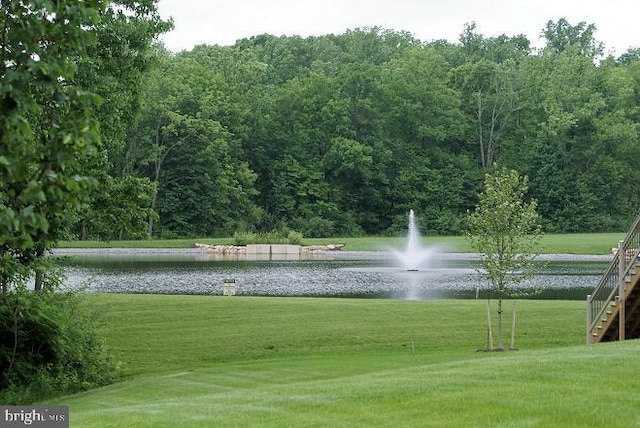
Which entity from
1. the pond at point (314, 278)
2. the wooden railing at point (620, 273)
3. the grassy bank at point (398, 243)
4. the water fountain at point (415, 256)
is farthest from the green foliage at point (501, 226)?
the grassy bank at point (398, 243)

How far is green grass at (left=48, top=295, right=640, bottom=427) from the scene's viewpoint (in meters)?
9.50

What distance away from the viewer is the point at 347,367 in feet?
58.4

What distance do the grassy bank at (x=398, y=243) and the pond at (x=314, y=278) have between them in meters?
6.34

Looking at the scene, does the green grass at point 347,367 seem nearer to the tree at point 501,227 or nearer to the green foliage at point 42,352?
the green foliage at point 42,352

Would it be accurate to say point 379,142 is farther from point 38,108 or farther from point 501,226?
point 38,108

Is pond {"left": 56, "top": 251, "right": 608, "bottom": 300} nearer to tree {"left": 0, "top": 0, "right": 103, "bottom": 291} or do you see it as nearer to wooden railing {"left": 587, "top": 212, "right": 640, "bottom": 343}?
wooden railing {"left": 587, "top": 212, "right": 640, "bottom": 343}

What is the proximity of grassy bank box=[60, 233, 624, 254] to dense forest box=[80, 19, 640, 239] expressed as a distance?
5.22 metres

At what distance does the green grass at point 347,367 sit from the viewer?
950 cm

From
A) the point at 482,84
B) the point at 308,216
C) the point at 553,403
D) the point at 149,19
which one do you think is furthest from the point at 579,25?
the point at 553,403

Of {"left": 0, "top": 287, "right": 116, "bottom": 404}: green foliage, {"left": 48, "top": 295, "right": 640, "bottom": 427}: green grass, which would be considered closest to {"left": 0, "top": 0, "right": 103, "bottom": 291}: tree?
{"left": 48, "top": 295, "right": 640, "bottom": 427}: green grass

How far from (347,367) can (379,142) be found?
67745mm

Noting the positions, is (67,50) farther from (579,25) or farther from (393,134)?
(579,25)

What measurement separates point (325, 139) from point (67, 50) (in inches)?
3136

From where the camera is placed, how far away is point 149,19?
2103cm
